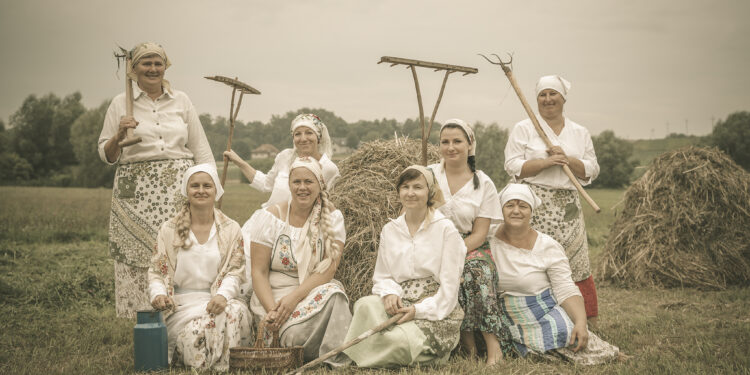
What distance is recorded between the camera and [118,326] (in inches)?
203

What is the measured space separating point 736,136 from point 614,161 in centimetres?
805

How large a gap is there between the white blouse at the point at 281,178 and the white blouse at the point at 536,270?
1787 mm

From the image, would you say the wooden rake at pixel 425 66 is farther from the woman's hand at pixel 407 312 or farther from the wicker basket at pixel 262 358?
the wicker basket at pixel 262 358

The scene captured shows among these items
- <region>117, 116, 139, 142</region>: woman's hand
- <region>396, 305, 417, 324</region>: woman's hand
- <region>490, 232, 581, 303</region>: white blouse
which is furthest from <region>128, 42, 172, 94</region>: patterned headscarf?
<region>490, 232, 581, 303</region>: white blouse

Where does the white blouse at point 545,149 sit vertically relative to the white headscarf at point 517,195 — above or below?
above

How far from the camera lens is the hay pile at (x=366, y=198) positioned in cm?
493

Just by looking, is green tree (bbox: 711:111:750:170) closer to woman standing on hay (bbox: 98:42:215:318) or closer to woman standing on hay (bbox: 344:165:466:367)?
woman standing on hay (bbox: 344:165:466:367)

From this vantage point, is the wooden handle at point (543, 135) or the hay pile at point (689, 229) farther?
the hay pile at point (689, 229)

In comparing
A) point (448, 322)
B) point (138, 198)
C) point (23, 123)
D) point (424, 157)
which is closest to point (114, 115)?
point (138, 198)

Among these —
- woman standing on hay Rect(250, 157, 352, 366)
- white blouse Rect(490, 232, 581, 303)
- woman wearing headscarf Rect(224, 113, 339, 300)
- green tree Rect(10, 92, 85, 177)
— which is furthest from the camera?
green tree Rect(10, 92, 85, 177)

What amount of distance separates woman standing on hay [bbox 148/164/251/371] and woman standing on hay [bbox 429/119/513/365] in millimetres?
1695

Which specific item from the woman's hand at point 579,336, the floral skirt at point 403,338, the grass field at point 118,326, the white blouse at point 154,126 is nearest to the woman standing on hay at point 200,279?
the grass field at point 118,326

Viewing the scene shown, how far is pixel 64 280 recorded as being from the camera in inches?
263

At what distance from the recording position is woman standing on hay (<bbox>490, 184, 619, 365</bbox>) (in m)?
4.09
